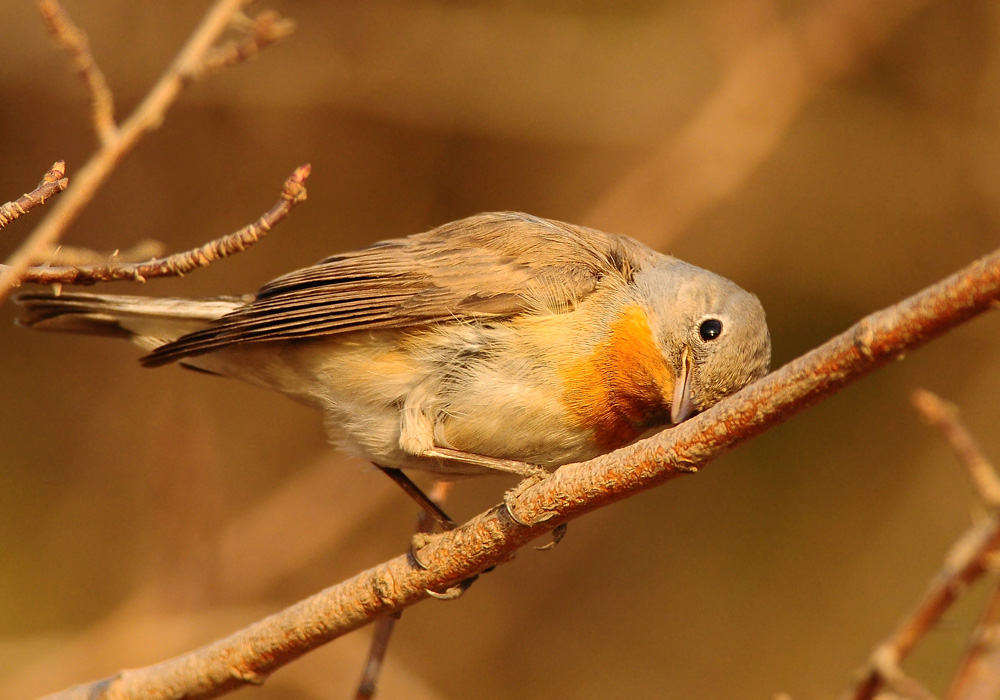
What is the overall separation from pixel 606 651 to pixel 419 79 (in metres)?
4.52

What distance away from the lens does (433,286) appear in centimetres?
442

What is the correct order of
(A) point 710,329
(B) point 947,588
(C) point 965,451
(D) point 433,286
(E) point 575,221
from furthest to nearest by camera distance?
(E) point 575,221 → (D) point 433,286 → (A) point 710,329 → (C) point 965,451 → (B) point 947,588

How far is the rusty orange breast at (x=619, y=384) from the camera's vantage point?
160 inches

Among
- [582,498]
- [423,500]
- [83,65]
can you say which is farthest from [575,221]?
[83,65]

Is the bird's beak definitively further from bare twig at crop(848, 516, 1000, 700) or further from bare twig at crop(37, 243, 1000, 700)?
bare twig at crop(848, 516, 1000, 700)

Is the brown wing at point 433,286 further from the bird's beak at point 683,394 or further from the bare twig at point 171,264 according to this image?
the bare twig at point 171,264

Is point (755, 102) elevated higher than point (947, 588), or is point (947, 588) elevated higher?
point (755, 102)

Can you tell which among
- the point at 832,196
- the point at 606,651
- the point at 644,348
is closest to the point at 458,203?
the point at 832,196

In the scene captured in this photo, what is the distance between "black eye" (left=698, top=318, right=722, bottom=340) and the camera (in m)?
4.16

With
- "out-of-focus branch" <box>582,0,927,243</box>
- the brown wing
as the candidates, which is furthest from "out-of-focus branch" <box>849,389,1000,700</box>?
"out-of-focus branch" <box>582,0,927,243</box>

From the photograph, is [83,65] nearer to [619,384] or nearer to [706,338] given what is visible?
[619,384]

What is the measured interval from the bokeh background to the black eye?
9.89 ft

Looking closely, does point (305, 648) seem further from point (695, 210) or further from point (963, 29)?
point (963, 29)

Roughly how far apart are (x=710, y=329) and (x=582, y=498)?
1.62 meters
